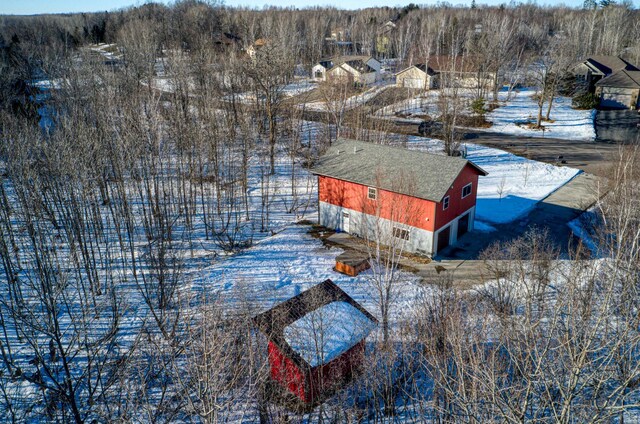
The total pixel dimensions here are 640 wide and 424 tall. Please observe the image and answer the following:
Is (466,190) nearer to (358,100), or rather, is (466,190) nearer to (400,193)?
(400,193)

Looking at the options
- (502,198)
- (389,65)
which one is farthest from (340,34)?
(502,198)

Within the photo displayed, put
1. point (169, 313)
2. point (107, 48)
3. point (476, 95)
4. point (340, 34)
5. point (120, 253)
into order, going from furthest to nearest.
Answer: point (340, 34)
point (107, 48)
point (476, 95)
point (120, 253)
point (169, 313)

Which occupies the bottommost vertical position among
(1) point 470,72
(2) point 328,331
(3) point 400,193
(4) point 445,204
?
(2) point 328,331

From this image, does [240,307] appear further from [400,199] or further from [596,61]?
[596,61]

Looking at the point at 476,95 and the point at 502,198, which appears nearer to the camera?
the point at 502,198

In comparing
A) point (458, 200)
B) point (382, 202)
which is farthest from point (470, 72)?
point (382, 202)

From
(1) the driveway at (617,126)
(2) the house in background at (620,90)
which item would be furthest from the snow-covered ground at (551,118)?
(2) the house in background at (620,90)

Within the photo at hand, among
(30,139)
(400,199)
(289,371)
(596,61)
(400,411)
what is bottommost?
(400,411)
